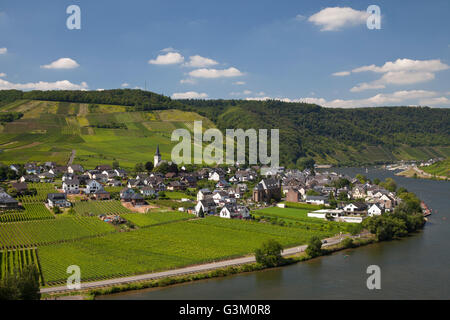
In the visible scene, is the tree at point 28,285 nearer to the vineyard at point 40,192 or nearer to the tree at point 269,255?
the tree at point 269,255

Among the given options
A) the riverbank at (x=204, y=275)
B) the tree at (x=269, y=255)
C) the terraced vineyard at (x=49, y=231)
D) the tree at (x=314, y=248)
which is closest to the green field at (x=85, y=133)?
the terraced vineyard at (x=49, y=231)

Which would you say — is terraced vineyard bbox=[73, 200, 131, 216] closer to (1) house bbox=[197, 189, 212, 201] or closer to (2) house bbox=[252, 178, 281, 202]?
(1) house bbox=[197, 189, 212, 201]

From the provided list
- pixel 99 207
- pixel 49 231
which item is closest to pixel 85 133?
pixel 99 207

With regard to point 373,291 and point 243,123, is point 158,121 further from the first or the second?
point 373,291

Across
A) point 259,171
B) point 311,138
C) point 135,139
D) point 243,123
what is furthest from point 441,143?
point 135,139

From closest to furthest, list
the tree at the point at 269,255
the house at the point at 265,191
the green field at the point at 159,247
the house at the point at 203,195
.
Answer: the green field at the point at 159,247, the tree at the point at 269,255, the house at the point at 203,195, the house at the point at 265,191
